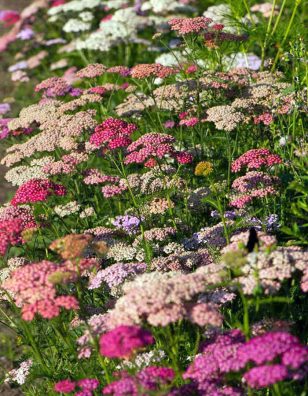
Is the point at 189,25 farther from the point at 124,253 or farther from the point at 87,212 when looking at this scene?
the point at 124,253

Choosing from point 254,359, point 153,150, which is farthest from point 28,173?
point 254,359

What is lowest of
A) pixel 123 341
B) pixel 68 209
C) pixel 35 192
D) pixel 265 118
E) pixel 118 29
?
pixel 118 29

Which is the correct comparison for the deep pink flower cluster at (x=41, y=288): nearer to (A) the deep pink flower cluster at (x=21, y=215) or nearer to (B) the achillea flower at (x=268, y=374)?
(B) the achillea flower at (x=268, y=374)

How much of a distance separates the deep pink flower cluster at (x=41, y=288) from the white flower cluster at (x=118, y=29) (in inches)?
265

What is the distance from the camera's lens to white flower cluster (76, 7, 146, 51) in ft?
35.4

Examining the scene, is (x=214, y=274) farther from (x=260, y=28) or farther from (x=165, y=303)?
(x=260, y=28)

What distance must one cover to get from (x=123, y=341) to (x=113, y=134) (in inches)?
107

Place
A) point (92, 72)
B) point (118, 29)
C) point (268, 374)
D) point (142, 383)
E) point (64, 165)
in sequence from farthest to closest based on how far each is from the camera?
point (118, 29), point (92, 72), point (64, 165), point (142, 383), point (268, 374)

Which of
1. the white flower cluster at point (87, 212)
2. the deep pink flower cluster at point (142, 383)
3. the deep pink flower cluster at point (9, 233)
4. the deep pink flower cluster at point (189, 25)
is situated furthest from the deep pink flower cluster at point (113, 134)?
the deep pink flower cluster at point (142, 383)

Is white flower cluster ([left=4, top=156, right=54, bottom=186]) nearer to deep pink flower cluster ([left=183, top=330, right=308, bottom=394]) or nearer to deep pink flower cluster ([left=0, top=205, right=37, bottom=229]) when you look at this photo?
deep pink flower cluster ([left=0, top=205, right=37, bottom=229])

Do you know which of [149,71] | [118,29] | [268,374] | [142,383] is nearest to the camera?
[268,374]

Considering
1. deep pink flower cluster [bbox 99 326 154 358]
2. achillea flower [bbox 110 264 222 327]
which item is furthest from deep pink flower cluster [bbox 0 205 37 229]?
deep pink flower cluster [bbox 99 326 154 358]

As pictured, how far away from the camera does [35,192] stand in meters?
5.54

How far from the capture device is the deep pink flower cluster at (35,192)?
5484 mm
